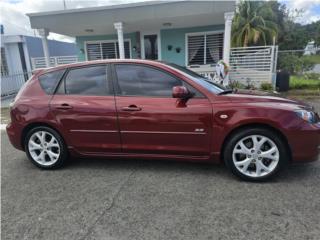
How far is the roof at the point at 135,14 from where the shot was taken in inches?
326

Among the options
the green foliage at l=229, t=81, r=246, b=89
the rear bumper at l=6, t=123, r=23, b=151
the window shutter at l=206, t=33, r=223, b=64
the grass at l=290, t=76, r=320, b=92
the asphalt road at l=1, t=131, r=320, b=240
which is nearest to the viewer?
the asphalt road at l=1, t=131, r=320, b=240

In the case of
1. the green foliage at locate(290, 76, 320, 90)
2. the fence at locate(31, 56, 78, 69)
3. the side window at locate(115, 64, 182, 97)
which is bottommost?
the green foliage at locate(290, 76, 320, 90)

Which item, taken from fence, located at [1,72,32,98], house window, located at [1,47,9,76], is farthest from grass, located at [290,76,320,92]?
house window, located at [1,47,9,76]

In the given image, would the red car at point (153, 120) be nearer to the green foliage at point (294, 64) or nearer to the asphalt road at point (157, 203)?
the asphalt road at point (157, 203)

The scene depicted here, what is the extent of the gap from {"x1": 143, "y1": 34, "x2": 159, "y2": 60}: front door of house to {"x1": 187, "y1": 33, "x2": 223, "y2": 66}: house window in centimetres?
158

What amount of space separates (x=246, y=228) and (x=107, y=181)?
1.87 meters

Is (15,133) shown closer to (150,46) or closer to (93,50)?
(150,46)

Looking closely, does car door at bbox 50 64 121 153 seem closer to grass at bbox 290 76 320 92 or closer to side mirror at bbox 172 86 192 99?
side mirror at bbox 172 86 192 99

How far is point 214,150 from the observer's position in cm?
325

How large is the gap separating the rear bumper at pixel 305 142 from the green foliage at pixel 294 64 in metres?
13.0

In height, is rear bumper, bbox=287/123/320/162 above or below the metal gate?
below

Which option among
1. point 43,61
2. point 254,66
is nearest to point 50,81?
point 254,66

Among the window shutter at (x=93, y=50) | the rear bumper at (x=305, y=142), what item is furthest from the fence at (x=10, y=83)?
the rear bumper at (x=305, y=142)

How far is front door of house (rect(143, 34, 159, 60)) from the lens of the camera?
11844 millimetres
